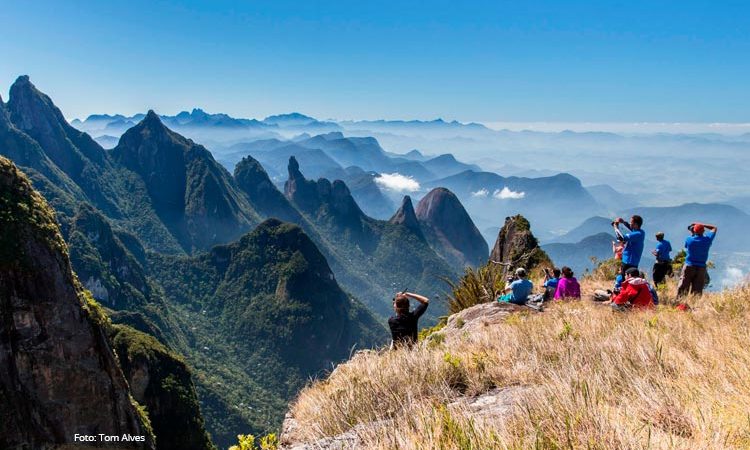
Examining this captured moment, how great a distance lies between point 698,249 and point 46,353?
31.3 m

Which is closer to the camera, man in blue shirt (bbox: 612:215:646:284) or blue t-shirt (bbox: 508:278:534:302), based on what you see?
blue t-shirt (bbox: 508:278:534:302)

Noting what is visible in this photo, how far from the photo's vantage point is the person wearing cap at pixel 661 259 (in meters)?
12.9

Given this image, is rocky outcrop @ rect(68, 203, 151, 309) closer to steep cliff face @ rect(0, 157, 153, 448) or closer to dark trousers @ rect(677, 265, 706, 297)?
steep cliff face @ rect(0, 157, 153, 448)

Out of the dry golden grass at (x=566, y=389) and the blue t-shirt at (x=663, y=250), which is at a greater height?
the dry golden grass at (x=566, y=389)

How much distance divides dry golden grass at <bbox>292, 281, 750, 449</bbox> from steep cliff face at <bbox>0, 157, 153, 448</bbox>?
1052 inches

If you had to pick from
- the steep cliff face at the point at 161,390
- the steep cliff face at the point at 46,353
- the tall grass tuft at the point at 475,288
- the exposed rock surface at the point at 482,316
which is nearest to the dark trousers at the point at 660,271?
the tall grass tuft at the point at 475,288

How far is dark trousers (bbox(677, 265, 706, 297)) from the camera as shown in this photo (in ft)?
35.1

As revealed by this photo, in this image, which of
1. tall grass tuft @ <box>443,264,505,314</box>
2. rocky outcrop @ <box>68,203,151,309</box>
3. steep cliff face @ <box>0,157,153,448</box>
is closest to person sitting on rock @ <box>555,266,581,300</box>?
tall grass tuft @ <box>443,264,505,314</box>

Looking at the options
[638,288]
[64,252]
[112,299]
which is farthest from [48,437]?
[112,299]

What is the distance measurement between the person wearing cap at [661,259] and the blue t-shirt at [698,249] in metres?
1.96

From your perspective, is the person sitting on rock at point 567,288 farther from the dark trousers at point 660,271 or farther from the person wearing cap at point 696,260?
the dark trousers at point 660,271

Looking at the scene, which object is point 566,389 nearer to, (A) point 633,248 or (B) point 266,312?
(A) point 633,248

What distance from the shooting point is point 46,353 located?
80.4 feet

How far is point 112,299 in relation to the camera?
4242 inches
